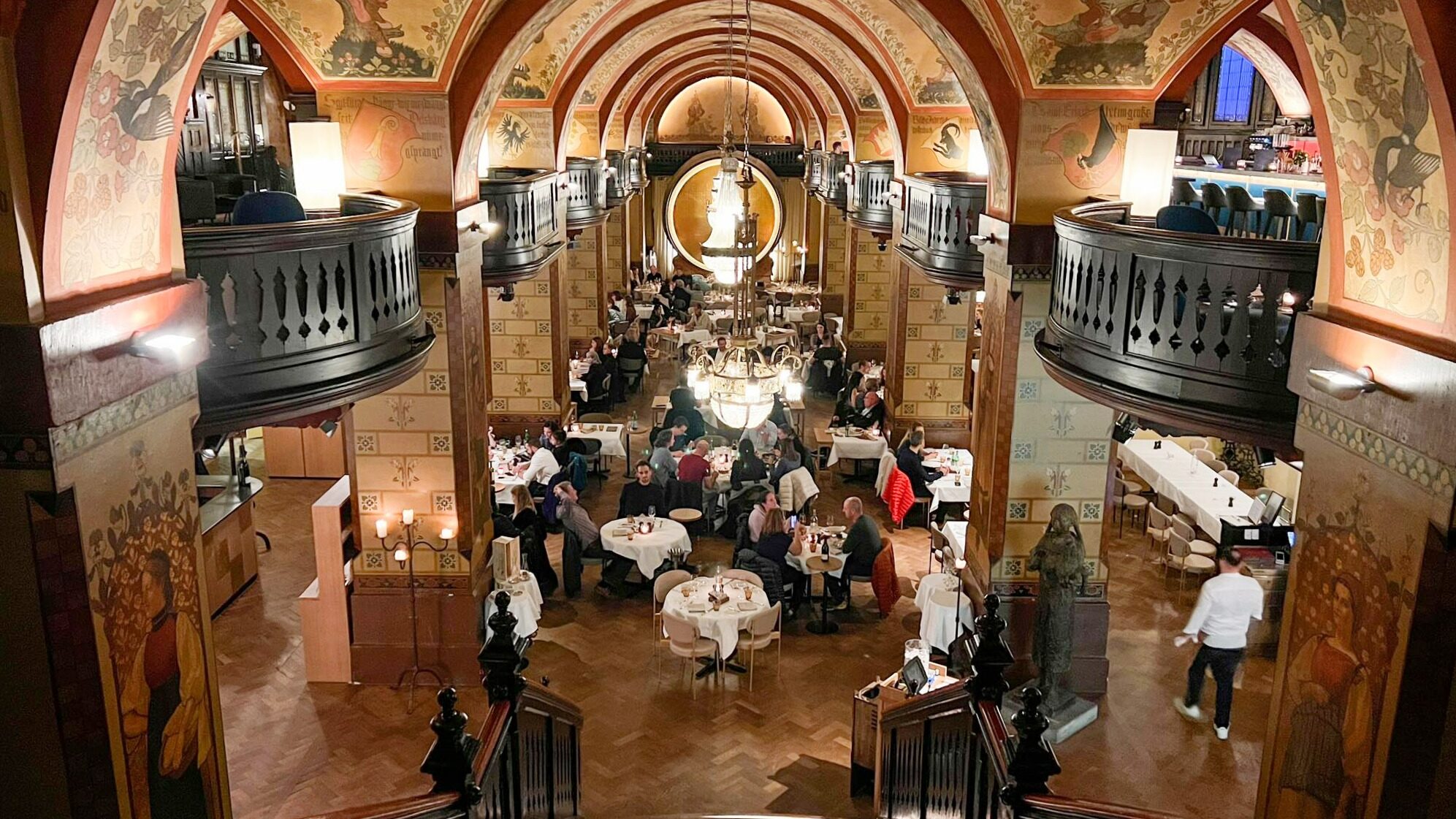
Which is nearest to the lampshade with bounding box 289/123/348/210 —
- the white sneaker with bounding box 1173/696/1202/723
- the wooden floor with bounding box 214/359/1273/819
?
the wooden floor with bounding box 214/359/1273/819

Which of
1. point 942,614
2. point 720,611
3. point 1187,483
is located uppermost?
point 1187,483

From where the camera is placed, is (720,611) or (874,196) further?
(874,196)

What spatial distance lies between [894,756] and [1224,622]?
327 cm

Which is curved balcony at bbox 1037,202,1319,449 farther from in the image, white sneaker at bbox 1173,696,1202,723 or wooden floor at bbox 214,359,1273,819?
white sneaker at bbox 1173,696,1202,723

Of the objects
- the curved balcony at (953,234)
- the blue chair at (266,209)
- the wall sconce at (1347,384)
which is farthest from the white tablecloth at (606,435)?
the wall sconce at (1347,384)

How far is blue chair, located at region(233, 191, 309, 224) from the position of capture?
6.36m

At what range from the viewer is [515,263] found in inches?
424

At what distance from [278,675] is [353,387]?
476 centimetres

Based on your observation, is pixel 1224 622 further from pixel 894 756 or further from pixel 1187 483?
pixel 1187 483

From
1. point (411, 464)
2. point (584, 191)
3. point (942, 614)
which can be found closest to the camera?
point (411, 464)

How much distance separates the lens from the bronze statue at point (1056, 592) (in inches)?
334

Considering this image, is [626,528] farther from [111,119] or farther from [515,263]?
[111,119]

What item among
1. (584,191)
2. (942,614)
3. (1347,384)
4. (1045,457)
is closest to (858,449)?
(942,614)

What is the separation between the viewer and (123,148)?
4289 millimetres
